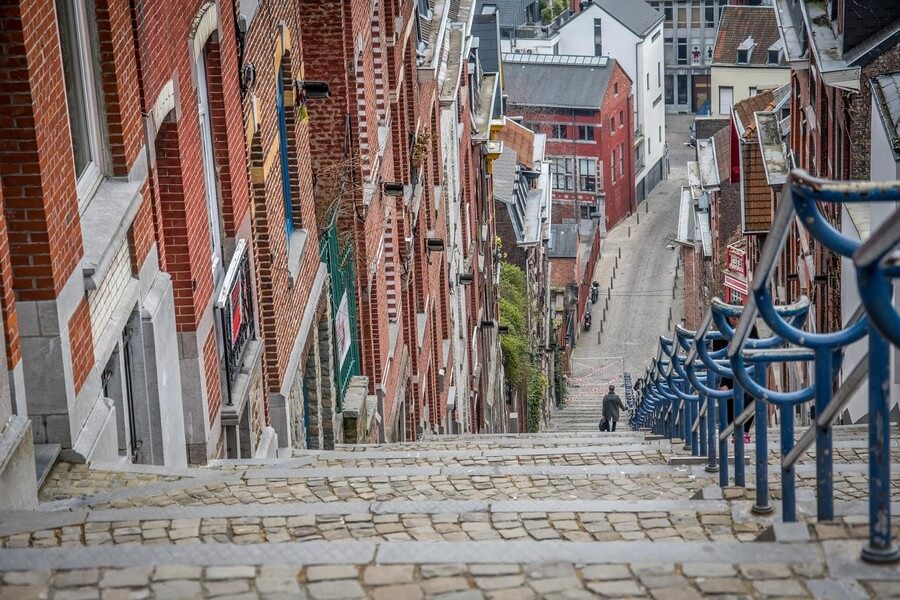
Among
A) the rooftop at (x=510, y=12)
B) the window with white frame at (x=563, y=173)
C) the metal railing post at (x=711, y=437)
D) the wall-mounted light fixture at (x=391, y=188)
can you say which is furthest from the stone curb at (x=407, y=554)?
the rooftop at (x=510, y=12)

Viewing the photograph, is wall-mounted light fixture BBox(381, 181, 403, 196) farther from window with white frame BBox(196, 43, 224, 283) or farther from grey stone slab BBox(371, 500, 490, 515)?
grey stone slab BBox(371, 500, 490, 515)

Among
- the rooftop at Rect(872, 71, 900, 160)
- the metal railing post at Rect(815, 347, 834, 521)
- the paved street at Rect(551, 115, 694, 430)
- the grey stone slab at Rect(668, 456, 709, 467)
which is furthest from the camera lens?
the paved street at Rect(551, 115, 694, 430)

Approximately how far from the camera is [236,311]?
12.7 metres

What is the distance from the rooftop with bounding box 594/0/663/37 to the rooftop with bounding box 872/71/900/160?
5558cm

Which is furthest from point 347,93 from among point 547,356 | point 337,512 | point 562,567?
point 547,356

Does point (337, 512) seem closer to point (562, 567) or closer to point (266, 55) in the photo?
point (562, 567)

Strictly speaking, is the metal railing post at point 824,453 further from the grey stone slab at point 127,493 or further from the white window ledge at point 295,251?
the white window ledge at point 295,251

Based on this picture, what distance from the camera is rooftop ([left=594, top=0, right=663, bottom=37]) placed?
72.7 metres

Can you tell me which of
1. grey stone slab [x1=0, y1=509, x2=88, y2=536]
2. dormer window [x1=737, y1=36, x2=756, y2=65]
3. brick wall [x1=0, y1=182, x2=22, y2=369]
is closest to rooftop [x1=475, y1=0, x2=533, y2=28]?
dormer window [x1=737, y1=36, x2=756, y2=65]

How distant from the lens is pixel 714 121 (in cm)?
6694

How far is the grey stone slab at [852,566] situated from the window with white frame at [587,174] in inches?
2531

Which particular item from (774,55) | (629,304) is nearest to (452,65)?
(629,304)

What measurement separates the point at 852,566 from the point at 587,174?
213ft

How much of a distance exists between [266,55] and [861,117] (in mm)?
8687
